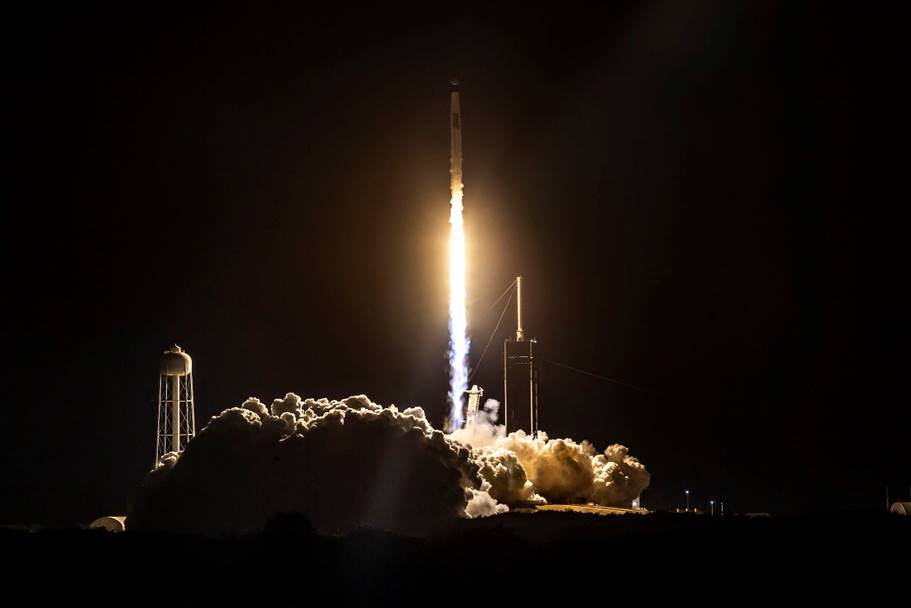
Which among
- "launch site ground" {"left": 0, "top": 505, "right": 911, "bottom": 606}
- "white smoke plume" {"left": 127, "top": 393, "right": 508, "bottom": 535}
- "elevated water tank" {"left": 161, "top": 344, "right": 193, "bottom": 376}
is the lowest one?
"launch site ground" {"left": 0, "top": 505, "right": 911, "bottom": 606}

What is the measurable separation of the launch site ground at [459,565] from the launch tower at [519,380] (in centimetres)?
2228

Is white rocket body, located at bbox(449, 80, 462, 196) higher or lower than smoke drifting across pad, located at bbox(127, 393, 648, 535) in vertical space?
higher

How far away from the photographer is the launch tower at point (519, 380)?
57.5 m

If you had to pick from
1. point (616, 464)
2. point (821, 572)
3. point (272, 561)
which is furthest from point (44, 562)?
point (616, 464)

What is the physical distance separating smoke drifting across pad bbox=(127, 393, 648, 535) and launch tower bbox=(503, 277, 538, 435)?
16.1m

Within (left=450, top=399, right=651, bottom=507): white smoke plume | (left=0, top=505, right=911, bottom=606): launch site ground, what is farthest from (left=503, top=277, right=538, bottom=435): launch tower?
(left=0, top=505, right=911, bottom=606): launch site ground

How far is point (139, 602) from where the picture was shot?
2972cm

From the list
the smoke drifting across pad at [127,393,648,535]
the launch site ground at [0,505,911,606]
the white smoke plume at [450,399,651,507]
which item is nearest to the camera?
the launch site ground at [0,505,911,606]

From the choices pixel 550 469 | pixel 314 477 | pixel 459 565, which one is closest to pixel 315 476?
pixel 314 477

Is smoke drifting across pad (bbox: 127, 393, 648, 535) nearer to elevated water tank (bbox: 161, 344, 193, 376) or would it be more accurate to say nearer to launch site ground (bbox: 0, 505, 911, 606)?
launch site ground (bbox: 0, 505, 911, 606)

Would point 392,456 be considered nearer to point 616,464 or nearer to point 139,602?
point 139,602

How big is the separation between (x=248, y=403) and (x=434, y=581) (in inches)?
534

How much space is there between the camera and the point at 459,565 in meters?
31.5

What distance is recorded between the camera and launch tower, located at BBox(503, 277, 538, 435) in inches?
2263
